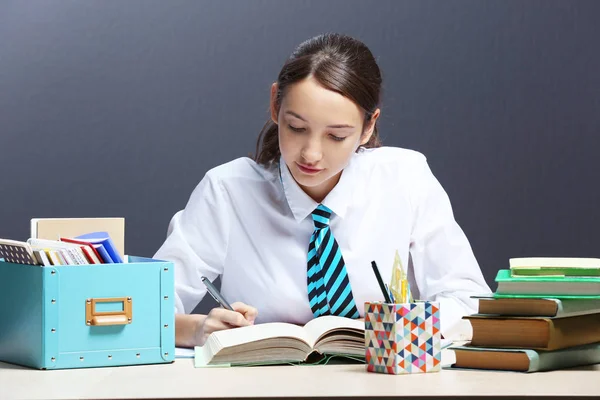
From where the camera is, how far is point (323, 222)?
200 cm

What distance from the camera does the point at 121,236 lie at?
182 centimetres

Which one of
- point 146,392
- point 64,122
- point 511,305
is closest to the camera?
point 146,392

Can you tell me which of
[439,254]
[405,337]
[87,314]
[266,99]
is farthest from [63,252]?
[266,99]

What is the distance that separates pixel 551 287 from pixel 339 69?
72 cm

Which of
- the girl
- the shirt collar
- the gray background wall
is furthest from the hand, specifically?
the gray background wall

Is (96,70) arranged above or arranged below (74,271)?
above

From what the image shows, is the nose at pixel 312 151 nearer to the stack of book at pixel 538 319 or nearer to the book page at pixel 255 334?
the book page at pixel 255 334

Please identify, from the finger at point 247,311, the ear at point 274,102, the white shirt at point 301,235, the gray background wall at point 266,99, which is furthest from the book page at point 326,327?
the gray background wall at point 266,99

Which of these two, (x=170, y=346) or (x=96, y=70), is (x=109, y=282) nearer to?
(x=170, y=346)

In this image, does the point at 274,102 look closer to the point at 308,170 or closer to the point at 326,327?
the point at 308,170

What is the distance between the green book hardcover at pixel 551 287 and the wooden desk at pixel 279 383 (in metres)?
0.11

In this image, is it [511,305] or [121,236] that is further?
[121,236]

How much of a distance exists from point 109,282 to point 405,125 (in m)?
2.06

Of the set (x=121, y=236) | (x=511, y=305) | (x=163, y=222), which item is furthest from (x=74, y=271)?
(x=163, y=222)
